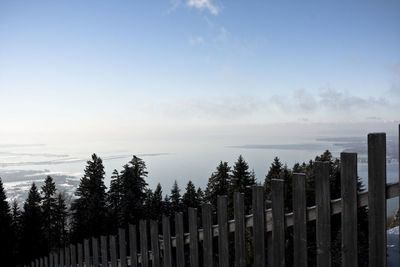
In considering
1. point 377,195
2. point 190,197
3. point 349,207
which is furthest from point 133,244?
point 190,197

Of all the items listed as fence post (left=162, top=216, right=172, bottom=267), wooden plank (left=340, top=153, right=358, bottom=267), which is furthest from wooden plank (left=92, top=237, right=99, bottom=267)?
wooden plank (left=340, top=153, right=358, bottom=267)

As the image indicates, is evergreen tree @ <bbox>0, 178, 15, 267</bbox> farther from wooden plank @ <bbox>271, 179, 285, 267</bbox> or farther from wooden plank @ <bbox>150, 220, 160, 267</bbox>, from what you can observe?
wooden plank @ <bbox>271, 179, 285, 267</bbox>

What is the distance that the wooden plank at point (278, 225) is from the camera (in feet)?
8.98

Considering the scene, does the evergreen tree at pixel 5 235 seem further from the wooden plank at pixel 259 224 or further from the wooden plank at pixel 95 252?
the wooden plank at pixel 259 224

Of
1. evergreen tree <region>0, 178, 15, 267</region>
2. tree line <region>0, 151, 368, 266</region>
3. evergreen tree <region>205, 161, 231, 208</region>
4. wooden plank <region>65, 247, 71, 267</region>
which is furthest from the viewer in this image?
evergreen tree <region>205, 161, 231, 208</region>

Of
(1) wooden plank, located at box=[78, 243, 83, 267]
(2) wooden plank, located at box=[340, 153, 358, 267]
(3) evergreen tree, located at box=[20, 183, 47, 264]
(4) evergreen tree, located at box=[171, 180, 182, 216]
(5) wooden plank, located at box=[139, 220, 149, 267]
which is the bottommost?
(3) evergreen tree, located at box=[20, 183, 47, 264]

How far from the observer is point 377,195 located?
2275 mm

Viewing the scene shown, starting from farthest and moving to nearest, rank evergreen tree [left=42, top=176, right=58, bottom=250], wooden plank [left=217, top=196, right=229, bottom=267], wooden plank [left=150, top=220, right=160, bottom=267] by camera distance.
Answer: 1. evergreen tree [left=42, top=176, right=58, bottom=250]
2. wooden plank [left=150, top=220, right=160, bottom=267]
3. wooden plank [left=217, top=196, right=229, bottom=267]

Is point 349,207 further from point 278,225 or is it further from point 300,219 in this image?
point 278,225

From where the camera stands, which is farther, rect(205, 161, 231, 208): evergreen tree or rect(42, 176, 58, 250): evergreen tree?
rect(42, 176, 58, 250): evergreen tree

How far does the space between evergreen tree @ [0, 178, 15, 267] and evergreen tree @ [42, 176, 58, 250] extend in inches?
125

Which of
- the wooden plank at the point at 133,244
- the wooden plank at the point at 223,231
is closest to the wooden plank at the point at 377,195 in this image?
the wooden plank at the point at 223,231

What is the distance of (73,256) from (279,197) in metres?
5.12

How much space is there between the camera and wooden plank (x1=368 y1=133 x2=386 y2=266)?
2.25m
